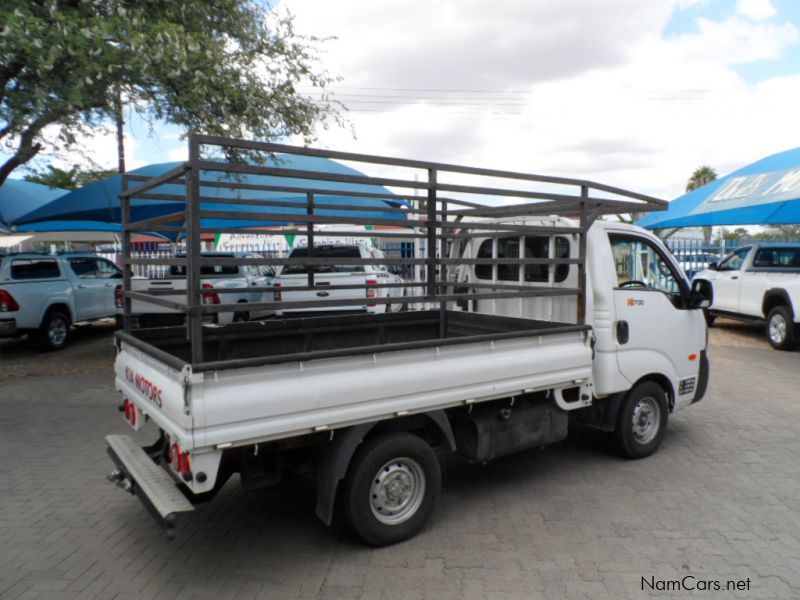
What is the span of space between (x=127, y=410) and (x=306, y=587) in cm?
181

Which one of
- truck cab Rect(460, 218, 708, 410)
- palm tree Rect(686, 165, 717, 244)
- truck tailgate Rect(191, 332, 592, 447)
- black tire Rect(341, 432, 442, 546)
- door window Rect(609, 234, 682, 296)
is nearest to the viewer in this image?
truck tailgate Rect(191, 332, 592, 447)

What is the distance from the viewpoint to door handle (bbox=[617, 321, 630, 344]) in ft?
15.6

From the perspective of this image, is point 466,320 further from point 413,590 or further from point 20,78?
point 20,78

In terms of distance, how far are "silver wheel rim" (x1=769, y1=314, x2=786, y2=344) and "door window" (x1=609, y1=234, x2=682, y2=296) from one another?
22.9 ft

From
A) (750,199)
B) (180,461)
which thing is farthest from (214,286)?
(750,199)

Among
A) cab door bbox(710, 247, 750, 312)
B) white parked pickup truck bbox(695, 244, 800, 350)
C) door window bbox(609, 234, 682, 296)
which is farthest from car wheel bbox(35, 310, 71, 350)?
cab door bbox(710, 247, 750, 312)

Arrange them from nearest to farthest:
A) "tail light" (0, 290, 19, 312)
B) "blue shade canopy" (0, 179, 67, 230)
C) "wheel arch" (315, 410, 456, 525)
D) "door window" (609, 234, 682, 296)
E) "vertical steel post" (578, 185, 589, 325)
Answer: "wheel arch" (315, 410, 456, 525)
"vertical steel post" (578, 185, 589, 325)
"door window" (609, 234, 682, 296)
"tail light" (0, 290, 19, 312)
"blue shade canopy" (0, 179, 67, 230)

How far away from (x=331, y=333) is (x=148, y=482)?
2029mm

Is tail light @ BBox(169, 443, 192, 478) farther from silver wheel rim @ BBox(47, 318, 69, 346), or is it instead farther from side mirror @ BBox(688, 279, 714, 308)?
silver wheel rim @ BBox(47, 318, 69, 346)

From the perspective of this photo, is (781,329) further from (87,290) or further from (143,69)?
(87,290)

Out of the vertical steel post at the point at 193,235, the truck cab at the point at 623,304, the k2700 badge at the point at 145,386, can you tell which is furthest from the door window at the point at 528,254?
the k2700 badge at the point at 145,386

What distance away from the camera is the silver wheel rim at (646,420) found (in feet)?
16.6

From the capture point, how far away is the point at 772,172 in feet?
42.6

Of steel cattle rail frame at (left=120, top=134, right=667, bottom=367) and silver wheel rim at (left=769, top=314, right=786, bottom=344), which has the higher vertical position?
steel cattle rail frame at (left=120, top=134, right=667, bottom=367)
